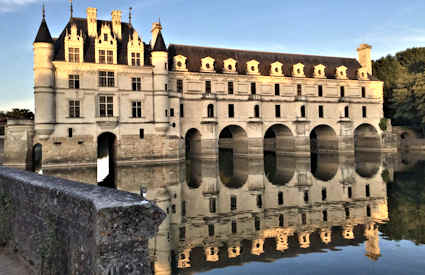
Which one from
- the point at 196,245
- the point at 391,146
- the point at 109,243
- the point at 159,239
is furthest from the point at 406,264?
the point at 391,146

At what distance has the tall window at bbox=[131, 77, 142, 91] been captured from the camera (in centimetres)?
3491

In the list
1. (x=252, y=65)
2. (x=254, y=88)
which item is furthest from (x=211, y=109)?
(x=252, y=65)

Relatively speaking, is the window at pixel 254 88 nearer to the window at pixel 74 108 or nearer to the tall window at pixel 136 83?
the tall window at pixel 136 83

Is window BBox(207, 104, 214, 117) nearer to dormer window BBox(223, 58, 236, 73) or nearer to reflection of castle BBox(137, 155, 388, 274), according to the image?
dormer window BBox(223, 58, 236, 73)

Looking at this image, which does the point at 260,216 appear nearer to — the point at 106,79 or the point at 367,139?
the point at 106,79

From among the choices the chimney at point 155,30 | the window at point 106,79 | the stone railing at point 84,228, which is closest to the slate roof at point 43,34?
the window at point 106,79

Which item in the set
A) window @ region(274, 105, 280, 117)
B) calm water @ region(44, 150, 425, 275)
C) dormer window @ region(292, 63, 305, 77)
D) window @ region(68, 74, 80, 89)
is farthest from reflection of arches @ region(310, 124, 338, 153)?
window @ region(68, 74, 80, 89)

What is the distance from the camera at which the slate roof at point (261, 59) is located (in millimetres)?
40656

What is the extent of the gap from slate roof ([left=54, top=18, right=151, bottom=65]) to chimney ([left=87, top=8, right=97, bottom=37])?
491 mm

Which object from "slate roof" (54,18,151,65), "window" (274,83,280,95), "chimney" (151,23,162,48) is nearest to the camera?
"slate roof" (54,18,151,65)

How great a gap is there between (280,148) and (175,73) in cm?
1846

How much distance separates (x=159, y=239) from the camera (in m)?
11.1

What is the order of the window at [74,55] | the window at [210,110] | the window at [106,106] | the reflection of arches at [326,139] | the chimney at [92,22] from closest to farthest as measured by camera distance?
the window at [74,55], the window at [106,106], the chimney at [92,22], the window at [210,110], the reflection of arches at [326,139]

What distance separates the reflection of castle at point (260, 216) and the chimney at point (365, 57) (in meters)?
28.9
